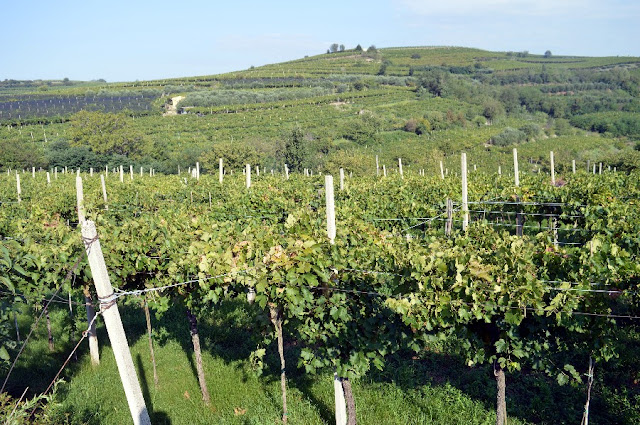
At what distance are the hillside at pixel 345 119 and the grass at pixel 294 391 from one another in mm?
30216

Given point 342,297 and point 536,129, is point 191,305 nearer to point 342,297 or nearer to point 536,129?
point 342,297

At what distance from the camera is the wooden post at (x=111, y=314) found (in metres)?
3.55

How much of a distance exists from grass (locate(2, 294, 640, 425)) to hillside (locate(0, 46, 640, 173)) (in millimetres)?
30216

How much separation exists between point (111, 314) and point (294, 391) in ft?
12.8

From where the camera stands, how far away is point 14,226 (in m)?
8.77

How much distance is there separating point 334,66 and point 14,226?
114 m

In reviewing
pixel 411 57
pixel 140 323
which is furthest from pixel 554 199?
pixel 411 57

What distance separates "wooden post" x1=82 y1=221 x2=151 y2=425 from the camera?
3.55 m

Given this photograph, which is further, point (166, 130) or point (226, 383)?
point (166, 130)

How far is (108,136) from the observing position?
4825 centimetres

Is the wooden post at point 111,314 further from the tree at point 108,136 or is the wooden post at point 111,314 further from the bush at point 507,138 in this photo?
the bush at point 507,138

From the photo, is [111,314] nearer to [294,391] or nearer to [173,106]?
[294,391]

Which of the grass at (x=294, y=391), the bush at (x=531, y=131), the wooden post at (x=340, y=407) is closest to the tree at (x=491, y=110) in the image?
the bush at (x=531, y=131)

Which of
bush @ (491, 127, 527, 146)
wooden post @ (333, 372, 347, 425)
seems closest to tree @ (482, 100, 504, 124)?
bush @ (491, 127, 527, 146)
